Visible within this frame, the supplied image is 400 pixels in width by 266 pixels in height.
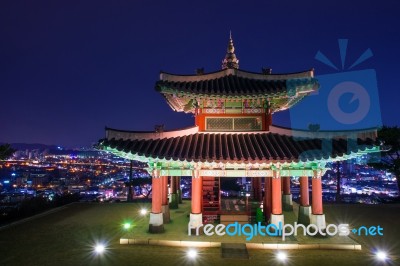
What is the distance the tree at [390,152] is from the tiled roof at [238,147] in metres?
16.0

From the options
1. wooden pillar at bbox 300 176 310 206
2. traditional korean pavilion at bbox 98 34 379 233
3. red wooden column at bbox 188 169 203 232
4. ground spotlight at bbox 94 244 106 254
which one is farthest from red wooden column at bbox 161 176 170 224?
wooden pillar at bbox 300 176 310 206

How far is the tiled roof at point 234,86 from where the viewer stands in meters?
14.4

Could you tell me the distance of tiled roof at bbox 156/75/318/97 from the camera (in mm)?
14375

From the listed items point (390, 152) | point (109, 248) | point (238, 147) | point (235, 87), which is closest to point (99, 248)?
point (109, 248)

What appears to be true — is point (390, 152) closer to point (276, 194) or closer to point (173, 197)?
point (276, 194)

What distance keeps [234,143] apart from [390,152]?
65.9 feet

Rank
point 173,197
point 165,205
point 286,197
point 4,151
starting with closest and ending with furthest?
1. point 165,205
2. point 4,151
3. point 286,197
4. point 173,197

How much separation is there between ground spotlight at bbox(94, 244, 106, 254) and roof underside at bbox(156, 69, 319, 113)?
823 cm

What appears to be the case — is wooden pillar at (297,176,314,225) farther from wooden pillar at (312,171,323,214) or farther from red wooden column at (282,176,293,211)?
red wooden column at (282,176,293,211)

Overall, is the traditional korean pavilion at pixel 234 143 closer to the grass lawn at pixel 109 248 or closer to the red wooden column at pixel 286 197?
the grass lawn at pixel 109 248

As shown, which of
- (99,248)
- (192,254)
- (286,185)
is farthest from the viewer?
(286,185)

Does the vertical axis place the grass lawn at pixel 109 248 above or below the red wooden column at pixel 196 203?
below

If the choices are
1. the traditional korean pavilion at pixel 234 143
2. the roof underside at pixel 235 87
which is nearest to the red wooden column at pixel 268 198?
the traditional korean pavilion at pixel 234 143

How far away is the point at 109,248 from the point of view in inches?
508
